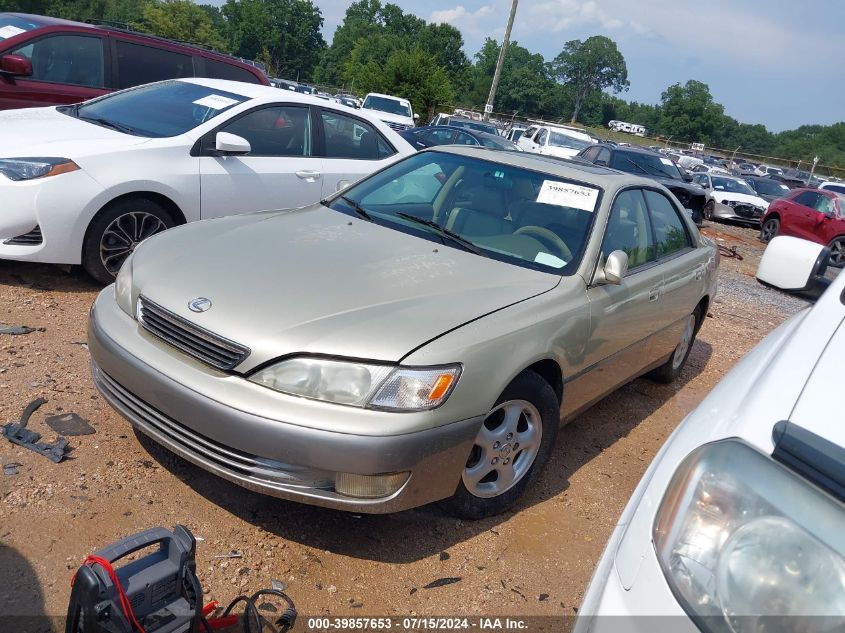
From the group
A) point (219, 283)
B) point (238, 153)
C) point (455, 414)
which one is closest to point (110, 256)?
point (238, 153)

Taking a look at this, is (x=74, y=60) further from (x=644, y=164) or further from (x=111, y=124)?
(x=644, y=164)

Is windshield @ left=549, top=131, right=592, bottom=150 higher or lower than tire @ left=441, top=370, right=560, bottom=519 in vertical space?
higher

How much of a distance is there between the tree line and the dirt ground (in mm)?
56827

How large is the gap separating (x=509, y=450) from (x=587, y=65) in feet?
457

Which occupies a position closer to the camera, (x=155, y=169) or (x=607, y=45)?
(x=155, y=169)

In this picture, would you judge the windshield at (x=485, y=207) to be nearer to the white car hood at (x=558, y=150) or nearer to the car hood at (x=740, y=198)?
the white car hood at (x=558, y=150)

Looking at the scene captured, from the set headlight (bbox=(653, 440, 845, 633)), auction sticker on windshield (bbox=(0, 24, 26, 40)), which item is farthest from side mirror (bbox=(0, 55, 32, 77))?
headlight (bbox=(653, 440, 845, 633))

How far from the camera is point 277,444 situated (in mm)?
2408

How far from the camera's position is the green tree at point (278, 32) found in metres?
84.1

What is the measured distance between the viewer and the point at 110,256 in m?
4.79

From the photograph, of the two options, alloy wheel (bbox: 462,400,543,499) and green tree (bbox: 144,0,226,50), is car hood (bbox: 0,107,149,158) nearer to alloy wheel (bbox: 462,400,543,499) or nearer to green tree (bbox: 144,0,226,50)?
alloy wheel (bbox: 462,400,543,499)

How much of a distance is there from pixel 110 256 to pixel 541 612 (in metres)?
3.80

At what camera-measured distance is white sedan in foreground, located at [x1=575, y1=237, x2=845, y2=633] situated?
1167mm

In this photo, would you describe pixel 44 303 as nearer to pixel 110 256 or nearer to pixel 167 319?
pixel 110 256
